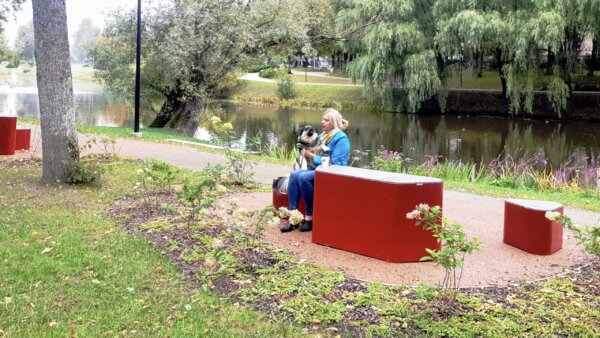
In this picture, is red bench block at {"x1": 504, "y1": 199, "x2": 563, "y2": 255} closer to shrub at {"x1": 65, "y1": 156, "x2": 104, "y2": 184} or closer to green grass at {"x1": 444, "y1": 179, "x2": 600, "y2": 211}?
green grass at {"x1": 444, "y1": 179, "x2": 600, "y2": 211}

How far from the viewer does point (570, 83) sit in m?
31.3

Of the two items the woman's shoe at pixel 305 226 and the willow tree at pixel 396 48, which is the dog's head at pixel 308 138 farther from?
the willow tree at pixel 396 48

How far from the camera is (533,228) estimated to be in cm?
611

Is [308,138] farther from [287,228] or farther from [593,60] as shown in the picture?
[593,60]

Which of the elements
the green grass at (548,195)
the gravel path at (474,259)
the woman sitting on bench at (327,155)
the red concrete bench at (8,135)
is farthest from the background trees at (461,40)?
the woman sitting on bench at (327,155)

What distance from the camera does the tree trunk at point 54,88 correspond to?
8.41 m

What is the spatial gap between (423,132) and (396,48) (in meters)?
5.74

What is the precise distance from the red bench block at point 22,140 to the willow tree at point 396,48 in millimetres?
18275

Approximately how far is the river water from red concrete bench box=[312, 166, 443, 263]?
37.0ft

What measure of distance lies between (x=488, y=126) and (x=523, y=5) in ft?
20.0

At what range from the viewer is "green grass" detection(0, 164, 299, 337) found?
3930 millimetres

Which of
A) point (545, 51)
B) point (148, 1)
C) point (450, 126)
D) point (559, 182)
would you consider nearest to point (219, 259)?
point (559, 182)

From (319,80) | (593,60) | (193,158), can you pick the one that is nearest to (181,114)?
(193,158)

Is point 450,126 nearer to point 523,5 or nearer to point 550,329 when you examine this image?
point 523,5
